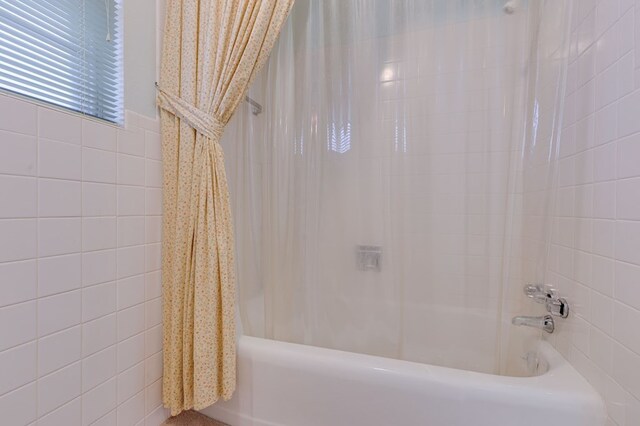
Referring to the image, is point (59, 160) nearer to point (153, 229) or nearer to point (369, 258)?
point (153, 229)

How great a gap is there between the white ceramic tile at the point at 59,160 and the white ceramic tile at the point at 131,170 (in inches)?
5.5

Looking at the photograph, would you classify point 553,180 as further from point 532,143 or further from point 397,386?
point 397,386

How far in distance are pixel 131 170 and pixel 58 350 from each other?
2.06 feet

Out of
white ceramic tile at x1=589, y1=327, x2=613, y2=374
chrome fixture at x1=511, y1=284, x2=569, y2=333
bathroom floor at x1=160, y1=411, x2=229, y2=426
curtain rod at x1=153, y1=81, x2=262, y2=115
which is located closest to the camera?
white ceramic tile at x1=589, y1=327, x2=613, y2=374

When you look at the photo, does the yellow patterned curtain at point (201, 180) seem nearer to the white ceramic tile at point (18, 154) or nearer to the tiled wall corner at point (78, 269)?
the tiled wall corner at point (78, 269)

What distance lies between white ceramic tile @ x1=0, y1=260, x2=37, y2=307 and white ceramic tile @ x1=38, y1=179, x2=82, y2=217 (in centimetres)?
15

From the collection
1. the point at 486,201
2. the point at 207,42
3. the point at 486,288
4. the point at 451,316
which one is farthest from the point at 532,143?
the point at 207,42

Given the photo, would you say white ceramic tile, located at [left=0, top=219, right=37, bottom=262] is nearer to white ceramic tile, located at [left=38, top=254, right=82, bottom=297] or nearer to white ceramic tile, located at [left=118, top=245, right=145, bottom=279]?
white ceramic tile, located at [left=38, top=254, right=82, bottom=297]

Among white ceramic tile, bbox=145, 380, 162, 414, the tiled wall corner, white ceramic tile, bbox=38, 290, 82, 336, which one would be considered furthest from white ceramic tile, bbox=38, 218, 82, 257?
white ceramic tile, bbox=145, 380, 162, 414

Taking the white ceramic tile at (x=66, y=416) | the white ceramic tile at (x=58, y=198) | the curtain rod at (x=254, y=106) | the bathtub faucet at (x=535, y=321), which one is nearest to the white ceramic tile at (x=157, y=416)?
the white ceramic tile at (x=66, y=416)

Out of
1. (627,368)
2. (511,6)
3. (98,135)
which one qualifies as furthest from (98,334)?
(511,6)

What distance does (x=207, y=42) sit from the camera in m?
1.09

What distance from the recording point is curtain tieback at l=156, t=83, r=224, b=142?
3.56ft

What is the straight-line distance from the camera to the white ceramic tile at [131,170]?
99cm
